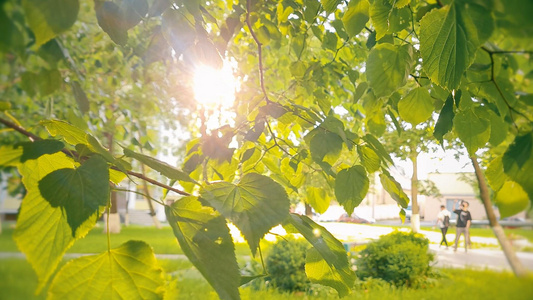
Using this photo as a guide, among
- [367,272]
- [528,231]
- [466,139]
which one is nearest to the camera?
[466,139]

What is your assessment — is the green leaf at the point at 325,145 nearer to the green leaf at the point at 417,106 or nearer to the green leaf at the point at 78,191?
the green leaf at the point at 417,106

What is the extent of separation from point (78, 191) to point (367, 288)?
13.7 feet

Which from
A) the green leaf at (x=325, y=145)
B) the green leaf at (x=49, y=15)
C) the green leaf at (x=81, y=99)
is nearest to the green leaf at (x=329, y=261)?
the green leaf at (x=325, y=145)

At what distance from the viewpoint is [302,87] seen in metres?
1.21

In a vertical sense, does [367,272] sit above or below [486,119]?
below

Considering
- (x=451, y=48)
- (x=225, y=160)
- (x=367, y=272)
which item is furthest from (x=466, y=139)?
(x=367, y=272)

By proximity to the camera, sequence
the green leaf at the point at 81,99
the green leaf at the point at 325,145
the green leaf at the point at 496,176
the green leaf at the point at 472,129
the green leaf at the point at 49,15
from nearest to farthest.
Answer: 1. the green leaf at the point at 49,15
2. the green leaf at the point at 496,176
3. the green leaf at the point at 472,129
4. the green leaf at the point at 325,145
5. the green leaf at the point at 81,99

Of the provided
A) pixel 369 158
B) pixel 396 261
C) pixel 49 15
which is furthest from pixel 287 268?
pixel 49 15

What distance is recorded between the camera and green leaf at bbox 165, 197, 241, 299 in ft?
0.90

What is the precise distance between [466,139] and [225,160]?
1.60 feet

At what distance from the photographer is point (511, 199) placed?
1.10 feet

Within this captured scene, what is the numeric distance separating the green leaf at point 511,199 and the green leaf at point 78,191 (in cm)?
36

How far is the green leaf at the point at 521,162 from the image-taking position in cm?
29

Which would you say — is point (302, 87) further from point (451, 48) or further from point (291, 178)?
point (451, 48)
